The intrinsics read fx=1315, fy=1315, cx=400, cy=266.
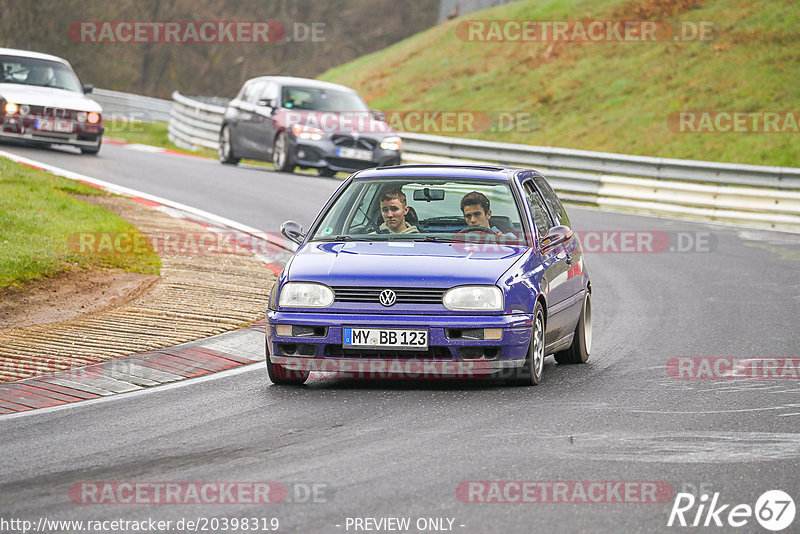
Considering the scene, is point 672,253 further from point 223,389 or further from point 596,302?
point 223,389

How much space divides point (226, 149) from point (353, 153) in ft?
11.6

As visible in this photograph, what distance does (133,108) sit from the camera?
38.4m

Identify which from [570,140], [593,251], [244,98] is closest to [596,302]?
[593,251]

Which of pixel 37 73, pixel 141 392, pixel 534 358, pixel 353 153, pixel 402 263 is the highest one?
pixel 37 73

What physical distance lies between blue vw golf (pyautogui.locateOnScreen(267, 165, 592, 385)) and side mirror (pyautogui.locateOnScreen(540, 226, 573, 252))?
21mm

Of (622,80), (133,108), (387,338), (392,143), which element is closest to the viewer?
(387,338)

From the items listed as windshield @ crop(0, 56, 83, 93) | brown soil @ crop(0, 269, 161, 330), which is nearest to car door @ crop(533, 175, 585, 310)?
brown soil @ crop(0, 269, 161, 330)

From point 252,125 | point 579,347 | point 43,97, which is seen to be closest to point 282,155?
point 252,125

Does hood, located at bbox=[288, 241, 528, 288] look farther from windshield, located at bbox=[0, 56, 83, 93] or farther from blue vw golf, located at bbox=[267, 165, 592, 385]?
windshield, located at bbox=[0, 56, 83, 93]

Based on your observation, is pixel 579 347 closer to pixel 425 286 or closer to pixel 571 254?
pixel 571 254

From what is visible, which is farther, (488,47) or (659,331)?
(488,47)

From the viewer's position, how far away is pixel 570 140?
1191 inches

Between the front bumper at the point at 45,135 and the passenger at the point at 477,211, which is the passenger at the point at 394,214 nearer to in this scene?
the passenger at the point at 477,211

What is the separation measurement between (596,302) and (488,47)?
26.6 meters
